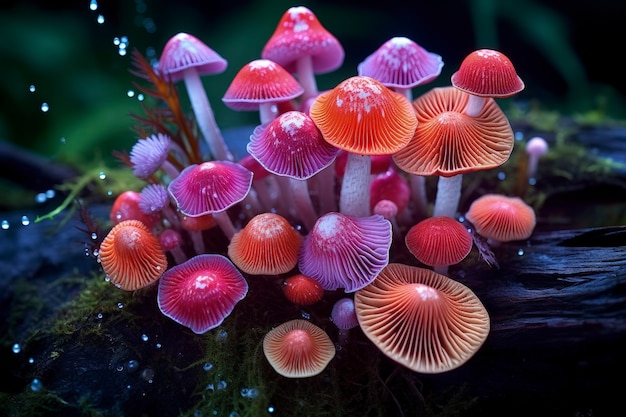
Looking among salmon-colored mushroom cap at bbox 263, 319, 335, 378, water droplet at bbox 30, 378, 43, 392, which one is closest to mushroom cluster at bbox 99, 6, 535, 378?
salmon-colored mushroom cap at bbox 263, 319, 335, 378

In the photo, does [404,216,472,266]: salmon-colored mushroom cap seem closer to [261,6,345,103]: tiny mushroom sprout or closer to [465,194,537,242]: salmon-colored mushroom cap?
[465,194,537,242]: salmon-colored mushroom cap

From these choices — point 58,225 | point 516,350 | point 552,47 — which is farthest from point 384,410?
point 552,47

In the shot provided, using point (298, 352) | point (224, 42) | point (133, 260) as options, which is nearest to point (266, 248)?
point (298, 352)

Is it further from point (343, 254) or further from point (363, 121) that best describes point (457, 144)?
point (343, 254)

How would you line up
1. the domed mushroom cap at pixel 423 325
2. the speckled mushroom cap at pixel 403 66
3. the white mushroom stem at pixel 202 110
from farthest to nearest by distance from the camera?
the white mushroom stem at pixel 202 110 < the speckled mushroom cap at pixel 403 66 < the domed mushroom cap at pixel 423 325

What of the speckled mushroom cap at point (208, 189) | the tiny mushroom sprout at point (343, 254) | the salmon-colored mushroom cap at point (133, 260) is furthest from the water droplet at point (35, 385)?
the tiny mushroom sprout at point (343, 254)

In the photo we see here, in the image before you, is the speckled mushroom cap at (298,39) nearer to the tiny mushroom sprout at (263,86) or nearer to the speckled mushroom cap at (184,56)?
the tiny mushroom sprout at (263,86)

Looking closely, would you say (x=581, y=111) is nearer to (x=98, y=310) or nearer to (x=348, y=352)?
(x=348, y=352)
